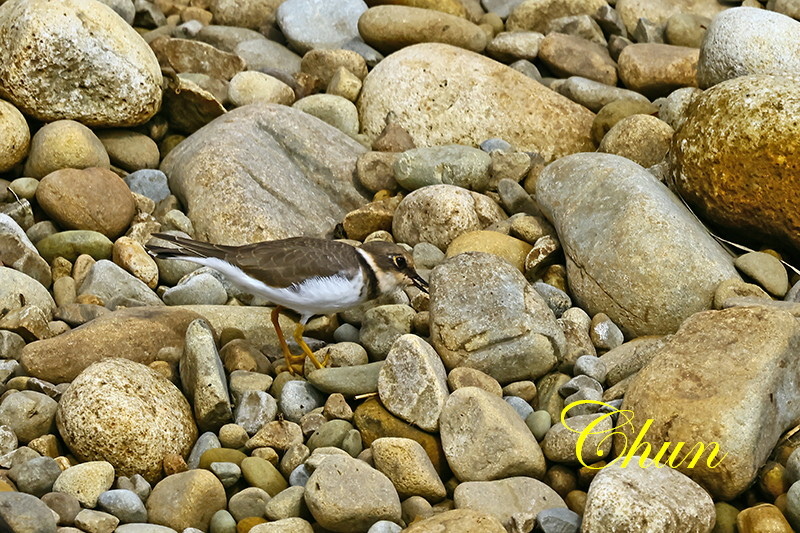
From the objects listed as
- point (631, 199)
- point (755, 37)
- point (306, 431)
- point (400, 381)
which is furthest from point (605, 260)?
point (755, 37)

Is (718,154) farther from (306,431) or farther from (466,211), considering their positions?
(306,431)

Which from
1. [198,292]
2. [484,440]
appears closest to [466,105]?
[198,292]

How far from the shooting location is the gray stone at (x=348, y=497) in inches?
214

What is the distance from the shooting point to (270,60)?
11.4 meters

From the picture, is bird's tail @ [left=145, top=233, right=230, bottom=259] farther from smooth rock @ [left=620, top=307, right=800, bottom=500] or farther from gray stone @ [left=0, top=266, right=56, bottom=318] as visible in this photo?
smooth rock @ [left=620, top=307, right=800, bottom=500]

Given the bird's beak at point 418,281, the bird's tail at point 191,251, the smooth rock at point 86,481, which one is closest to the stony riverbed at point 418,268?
the smooth rock at point 86,481

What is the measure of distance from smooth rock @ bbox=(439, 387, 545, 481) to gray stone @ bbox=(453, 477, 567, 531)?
124 millimetres

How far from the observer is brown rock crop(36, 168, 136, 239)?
8.47 meters

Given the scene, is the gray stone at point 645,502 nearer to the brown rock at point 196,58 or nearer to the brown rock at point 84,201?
the brown rock at point 84,201

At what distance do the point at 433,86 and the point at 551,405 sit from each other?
4.73 meters

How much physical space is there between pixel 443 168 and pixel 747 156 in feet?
8.85

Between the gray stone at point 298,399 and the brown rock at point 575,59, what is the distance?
575cm

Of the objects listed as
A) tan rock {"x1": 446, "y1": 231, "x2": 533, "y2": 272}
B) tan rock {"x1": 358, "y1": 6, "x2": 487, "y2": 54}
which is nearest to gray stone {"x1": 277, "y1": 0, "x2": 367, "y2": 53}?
tan rock {"x1": 358, "y1": 6, "x2": 487, "y2": 54}

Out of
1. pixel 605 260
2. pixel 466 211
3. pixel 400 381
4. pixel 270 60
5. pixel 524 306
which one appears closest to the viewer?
pixel 400 381
